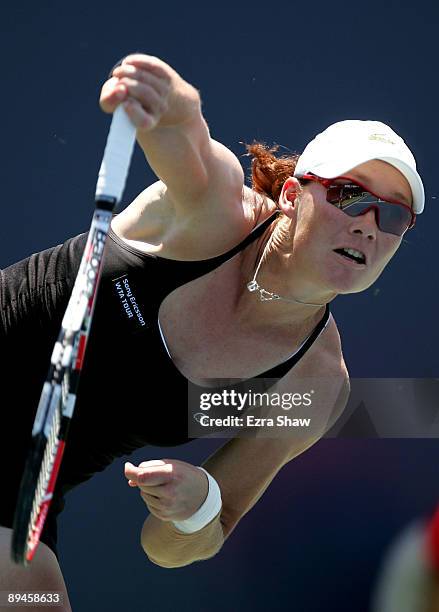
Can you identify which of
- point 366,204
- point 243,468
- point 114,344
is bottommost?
point 243,468

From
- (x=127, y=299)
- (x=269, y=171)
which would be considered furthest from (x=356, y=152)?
(x=127, y=299)

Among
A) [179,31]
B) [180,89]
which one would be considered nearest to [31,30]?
[179,31]

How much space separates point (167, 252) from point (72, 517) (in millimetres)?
1397

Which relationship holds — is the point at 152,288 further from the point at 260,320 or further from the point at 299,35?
the point at 299,35

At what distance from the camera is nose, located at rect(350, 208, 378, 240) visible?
5.40ft

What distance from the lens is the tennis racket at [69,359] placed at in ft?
3.59

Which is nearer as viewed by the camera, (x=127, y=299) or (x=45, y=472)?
(x=45, y=472)

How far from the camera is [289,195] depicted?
5.74 ft

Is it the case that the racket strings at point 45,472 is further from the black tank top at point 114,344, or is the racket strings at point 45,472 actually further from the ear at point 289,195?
the ear at point 289,195

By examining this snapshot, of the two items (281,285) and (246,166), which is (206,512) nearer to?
(281,285)

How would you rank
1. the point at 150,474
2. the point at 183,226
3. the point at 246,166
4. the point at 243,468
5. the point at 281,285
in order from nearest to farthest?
the point at 150,474
the point at 183,226
the point at 281,285
the point at 243,468
the point at 246,166

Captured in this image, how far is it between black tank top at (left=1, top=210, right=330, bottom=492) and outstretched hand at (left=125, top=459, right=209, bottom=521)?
0.17 meters

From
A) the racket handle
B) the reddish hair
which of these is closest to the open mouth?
the reddish hair

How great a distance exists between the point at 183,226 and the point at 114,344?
237 mm
